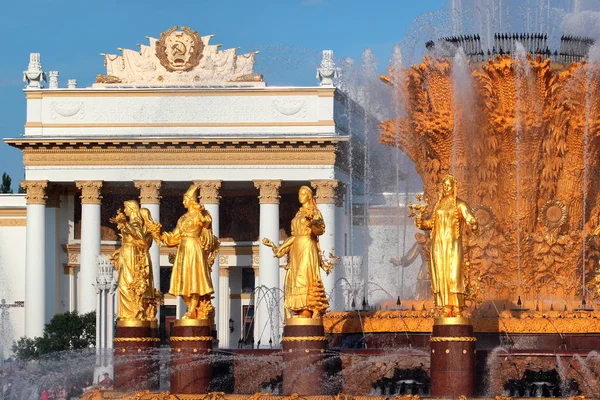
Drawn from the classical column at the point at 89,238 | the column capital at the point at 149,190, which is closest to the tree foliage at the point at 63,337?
the classical column at the point at 89,238

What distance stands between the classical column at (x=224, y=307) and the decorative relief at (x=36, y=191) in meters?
7.16

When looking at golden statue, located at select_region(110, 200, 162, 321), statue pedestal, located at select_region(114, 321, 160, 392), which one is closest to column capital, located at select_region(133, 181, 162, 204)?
golden statue, located at select_region(110, 200, 162, 321)

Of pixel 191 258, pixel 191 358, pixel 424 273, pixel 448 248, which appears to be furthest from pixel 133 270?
pixel 448 248

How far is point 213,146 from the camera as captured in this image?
62406 millimetres

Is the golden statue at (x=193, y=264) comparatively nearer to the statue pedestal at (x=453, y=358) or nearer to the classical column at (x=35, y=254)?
the statue pedestal at (x=453, y=358)

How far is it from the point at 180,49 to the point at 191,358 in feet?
145

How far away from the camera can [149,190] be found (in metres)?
62.6

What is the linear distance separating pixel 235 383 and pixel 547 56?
6.03 meters

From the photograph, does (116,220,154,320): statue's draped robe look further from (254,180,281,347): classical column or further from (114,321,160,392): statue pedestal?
(254,180,281,347): classical column

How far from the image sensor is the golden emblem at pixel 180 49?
6406 centimetres

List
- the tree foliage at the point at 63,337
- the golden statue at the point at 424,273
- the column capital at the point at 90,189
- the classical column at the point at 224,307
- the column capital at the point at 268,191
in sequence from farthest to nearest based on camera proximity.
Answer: the classical column at the point at 224,307 < the column capital at the point at 90,189 < the column capital at the point at 268,191 < the tree foliage at the point at 63,337 < the golden statue at the point at 424,273

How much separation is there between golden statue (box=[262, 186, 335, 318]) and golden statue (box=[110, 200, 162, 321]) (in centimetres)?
275

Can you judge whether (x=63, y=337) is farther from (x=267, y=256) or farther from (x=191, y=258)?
(x=191, y=258)

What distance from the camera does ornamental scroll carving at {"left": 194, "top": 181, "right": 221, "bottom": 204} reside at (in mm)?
62219
